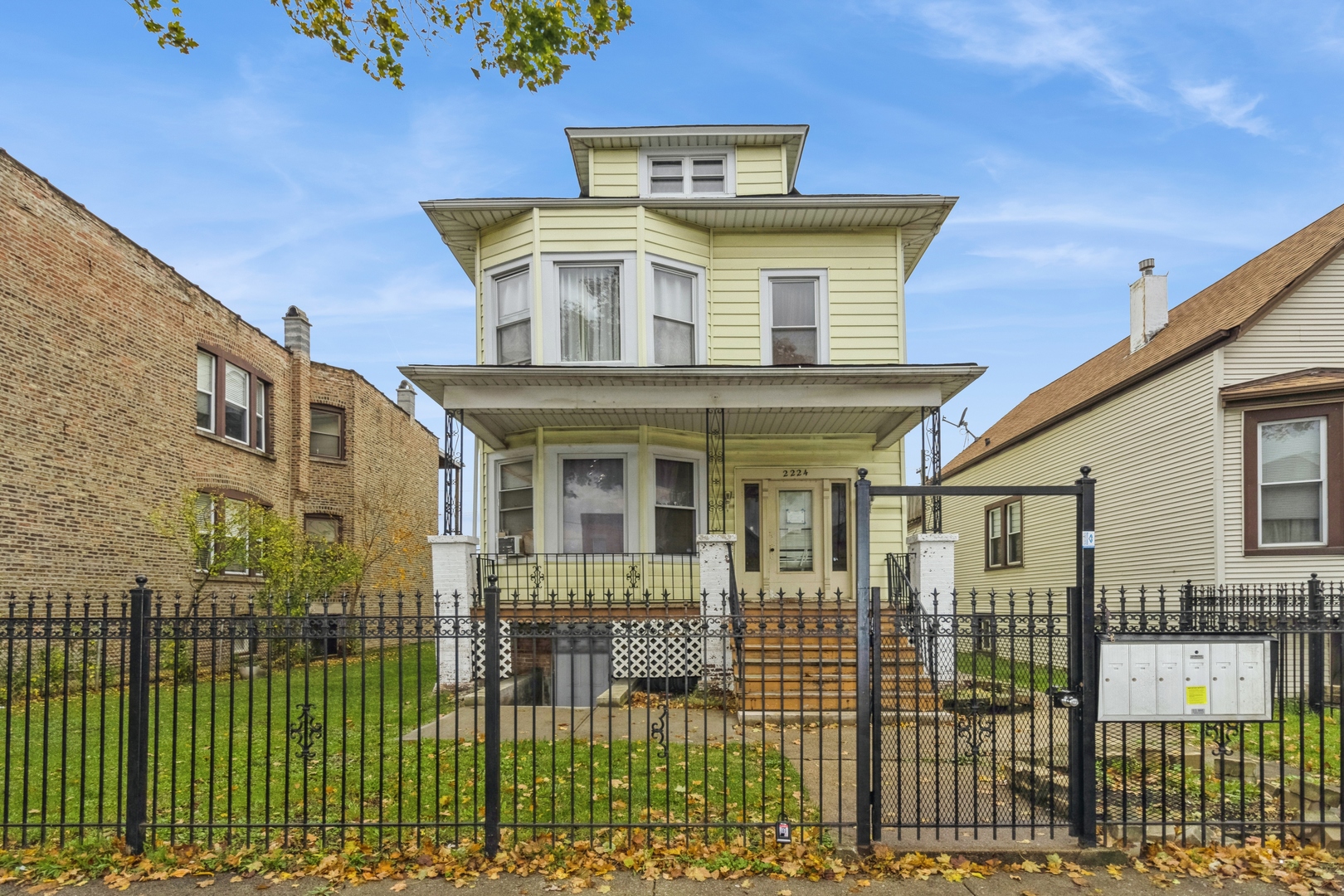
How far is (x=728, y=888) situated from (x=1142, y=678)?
125 inches

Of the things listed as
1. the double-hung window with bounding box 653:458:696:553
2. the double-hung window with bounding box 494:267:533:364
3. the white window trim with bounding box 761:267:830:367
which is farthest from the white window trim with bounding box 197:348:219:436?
the white window trim with bounding box 761:267:830:367

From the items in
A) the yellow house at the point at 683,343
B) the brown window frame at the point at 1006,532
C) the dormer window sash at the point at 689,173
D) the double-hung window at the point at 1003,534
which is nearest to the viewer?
the yellow house at the point at 683,343

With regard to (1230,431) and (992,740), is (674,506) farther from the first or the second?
(1230,431)

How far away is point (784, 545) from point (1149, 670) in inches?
364

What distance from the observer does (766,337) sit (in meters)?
15.4

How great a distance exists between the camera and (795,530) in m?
15.4

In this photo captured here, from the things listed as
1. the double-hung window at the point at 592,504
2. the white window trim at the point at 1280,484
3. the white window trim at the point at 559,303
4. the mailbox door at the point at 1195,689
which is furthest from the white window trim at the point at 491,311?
the white window trim at the point at 1280,484

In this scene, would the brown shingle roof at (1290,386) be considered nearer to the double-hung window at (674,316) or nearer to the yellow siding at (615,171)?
the double-hung window at (674,316)

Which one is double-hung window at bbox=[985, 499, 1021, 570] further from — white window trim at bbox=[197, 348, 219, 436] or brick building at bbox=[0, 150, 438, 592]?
white window trim at bbox=[197, 348, 219, 436]

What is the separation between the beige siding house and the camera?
13633 mm

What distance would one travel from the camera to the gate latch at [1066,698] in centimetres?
619

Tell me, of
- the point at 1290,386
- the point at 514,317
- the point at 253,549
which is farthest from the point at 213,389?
the point at 1290,386

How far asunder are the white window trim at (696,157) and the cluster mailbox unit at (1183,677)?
38.1 feet

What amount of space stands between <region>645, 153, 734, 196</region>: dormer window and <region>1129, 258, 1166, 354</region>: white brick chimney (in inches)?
374
